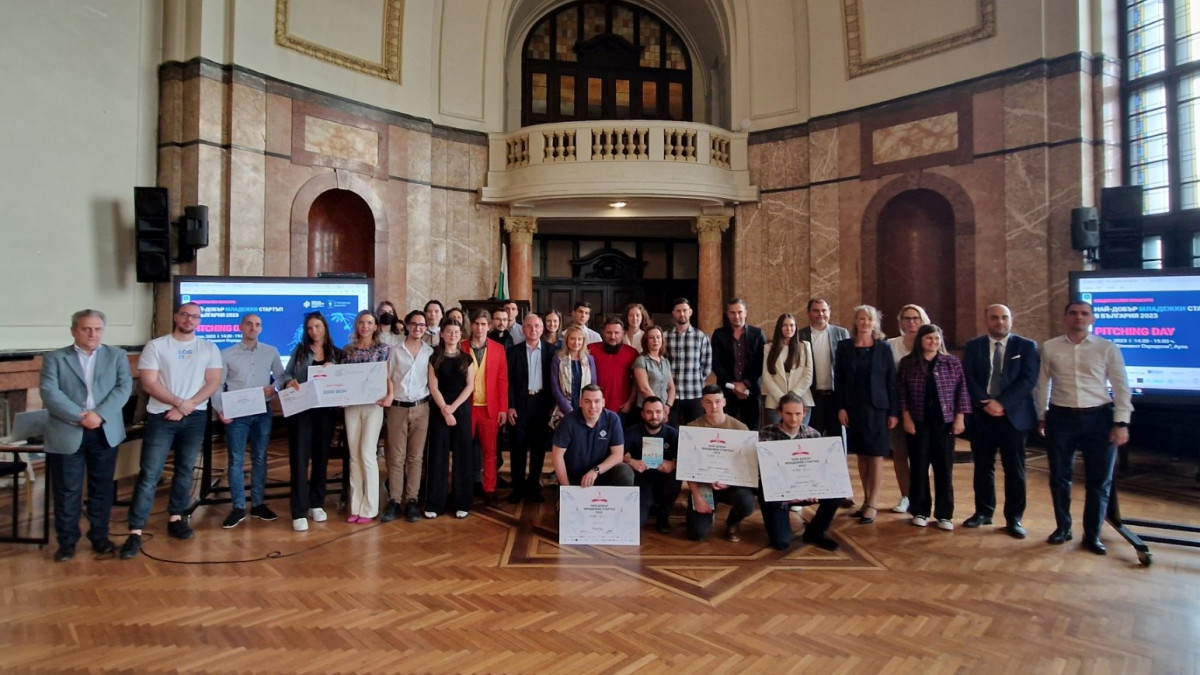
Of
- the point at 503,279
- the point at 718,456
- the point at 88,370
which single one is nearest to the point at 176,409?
the point at 88,370

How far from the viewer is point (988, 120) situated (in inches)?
359

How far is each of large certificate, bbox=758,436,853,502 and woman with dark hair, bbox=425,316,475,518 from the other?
2.21 m

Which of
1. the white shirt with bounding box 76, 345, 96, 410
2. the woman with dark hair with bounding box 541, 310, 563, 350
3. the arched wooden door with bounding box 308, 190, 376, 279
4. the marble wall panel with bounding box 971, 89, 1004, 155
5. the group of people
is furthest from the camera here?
the arched wooden door with bounding box 308, 190, 376, 279

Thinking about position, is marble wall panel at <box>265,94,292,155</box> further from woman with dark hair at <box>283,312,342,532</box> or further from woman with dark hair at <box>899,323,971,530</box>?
woman with dark hair at <box>899,323,971,530</box>

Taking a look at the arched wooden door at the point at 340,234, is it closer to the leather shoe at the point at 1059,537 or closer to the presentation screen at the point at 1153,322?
the leather shoe at the point at 1059,537

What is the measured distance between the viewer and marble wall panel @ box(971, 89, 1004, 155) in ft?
29.6

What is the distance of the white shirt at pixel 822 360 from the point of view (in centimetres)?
542

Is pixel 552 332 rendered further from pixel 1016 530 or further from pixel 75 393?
pixel 1016 530

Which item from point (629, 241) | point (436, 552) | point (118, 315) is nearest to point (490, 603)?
point (436, 552)

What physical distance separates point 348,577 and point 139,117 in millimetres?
7342

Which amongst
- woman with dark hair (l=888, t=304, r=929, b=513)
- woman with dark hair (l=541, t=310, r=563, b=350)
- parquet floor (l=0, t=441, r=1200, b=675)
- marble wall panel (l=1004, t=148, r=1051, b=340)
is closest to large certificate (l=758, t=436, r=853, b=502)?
parquet floor (l=0, t=441, r=1200, b=675)

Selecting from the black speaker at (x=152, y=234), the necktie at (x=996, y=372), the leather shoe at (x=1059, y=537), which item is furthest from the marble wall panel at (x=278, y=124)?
the leather shoe at (x=1059, y=537)

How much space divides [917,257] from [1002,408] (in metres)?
6.11

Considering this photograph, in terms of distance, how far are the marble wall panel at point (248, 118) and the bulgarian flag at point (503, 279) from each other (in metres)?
4.07
